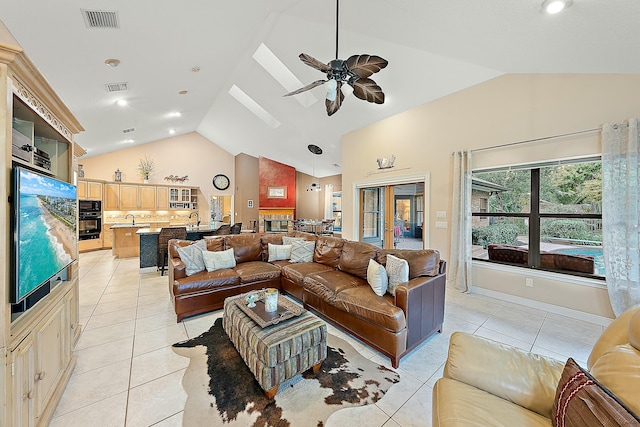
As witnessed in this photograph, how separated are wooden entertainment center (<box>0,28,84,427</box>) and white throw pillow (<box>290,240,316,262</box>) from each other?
2565mm

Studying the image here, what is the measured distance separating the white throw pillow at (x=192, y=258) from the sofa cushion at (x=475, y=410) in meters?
3.08

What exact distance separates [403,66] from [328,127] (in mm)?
2552

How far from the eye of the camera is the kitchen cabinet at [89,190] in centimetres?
709

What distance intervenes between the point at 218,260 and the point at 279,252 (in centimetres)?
101

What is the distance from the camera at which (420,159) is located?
4.70 meters

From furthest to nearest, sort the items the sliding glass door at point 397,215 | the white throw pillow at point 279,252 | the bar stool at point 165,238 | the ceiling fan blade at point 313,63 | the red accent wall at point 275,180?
the red accent wall at point 275,180 → the sliding glass door at point 397,215 → the bar stool at point 165,238 → the white throw pillow at point 279,252 → the ceiling fan blade at point 313,63

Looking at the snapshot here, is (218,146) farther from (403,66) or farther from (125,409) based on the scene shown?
(125,409)

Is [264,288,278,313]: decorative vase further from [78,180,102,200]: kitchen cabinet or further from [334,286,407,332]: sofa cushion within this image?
[78,180,102,200]: kitchen cabinet

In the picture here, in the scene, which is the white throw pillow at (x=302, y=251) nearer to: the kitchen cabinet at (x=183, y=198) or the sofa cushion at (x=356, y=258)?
the sofa cushion at (x=356, y=258)

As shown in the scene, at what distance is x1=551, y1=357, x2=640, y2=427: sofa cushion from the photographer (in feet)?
2.61

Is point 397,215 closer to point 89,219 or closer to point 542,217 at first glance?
point 542,217

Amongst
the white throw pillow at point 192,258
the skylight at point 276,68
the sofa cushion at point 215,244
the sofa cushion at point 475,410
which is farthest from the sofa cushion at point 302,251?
the skylight at point 276,68

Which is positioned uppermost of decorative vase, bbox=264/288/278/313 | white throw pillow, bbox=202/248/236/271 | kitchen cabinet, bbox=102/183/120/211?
kitchen cabinet, bbox=102/183/120/211

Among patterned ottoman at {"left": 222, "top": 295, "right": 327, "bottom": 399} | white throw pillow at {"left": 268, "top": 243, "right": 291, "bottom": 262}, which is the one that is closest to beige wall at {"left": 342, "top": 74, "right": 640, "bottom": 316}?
white throw pillow at {"left": 268, "top": 243, "right": 291, "bottom": 262}
